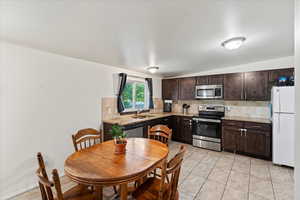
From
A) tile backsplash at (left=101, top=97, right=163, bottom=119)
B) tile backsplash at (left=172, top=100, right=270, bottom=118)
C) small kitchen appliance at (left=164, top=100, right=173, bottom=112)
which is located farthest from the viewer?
small kitchen appliance at (left=164, top=100, right=173, bottom=112)

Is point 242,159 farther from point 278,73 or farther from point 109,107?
point 109,107

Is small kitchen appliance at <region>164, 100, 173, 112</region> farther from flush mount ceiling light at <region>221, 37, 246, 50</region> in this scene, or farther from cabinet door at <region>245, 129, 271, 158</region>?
flush mount ceiling light at <region>221, 37, 246, 50</region>

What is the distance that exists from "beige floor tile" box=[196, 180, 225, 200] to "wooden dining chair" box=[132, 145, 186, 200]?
0.82 metres

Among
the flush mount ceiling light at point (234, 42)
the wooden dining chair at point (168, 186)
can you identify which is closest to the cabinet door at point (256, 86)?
the flush mount ceiling light at point (234, 42)

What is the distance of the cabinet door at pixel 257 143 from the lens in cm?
301

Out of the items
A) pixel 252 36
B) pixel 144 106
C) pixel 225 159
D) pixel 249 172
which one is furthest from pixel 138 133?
pixel 252 36

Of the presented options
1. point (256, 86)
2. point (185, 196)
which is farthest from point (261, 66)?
point (185, 196)

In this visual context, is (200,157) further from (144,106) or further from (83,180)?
(83,180)

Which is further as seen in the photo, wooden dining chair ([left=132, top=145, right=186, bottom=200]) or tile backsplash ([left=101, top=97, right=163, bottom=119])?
tile backsplash ([left=101, top=97, right=163, bottom=119])

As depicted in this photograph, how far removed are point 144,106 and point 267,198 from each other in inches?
128

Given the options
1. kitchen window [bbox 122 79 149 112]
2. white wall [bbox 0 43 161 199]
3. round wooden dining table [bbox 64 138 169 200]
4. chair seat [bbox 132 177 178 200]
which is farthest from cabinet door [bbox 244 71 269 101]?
white wall [bbox 0 43 161 199]

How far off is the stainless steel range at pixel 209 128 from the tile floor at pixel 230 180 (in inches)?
19.8

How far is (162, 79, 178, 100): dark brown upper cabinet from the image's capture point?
4707 millimetres

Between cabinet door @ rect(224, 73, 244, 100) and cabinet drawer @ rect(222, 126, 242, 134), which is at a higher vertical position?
cabinet door @ rect(224, 73, 244, 100)
